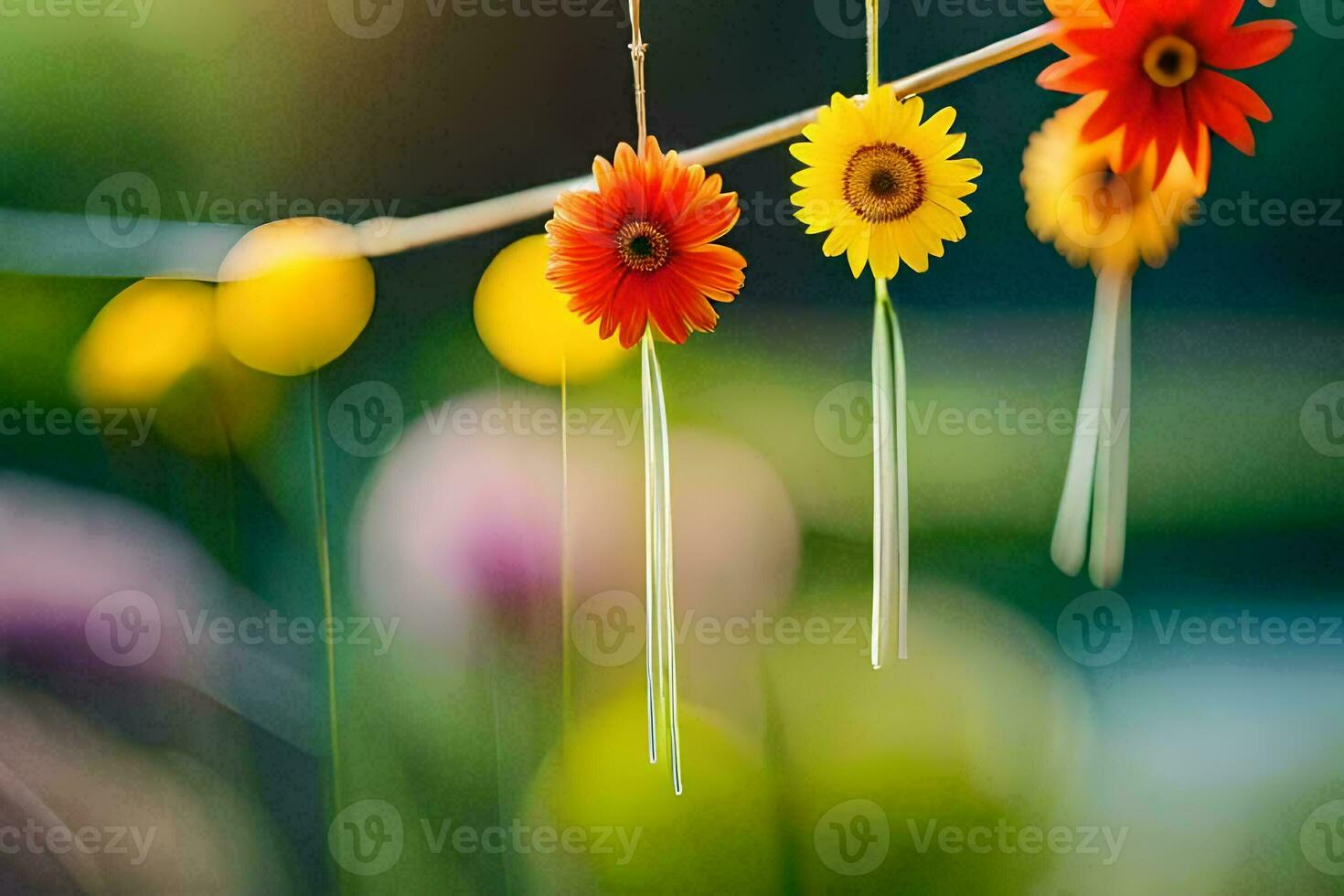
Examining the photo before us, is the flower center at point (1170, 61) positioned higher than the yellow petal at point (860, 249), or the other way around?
the flower center at point (1170, 61)

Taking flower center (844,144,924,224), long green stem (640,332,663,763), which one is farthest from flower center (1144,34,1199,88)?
long green stem (640,332,663,763)

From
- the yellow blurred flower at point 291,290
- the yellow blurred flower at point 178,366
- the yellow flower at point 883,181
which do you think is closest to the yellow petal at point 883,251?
the yellow flower at point 883,181

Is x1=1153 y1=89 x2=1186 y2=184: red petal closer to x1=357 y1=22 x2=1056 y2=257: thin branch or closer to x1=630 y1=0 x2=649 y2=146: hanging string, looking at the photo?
x1=357 y1=22 x2=1056 y2=257: thin branch

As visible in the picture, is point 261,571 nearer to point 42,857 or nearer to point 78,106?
point 42,857

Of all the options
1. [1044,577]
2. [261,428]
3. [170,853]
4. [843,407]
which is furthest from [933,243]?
[170,853]

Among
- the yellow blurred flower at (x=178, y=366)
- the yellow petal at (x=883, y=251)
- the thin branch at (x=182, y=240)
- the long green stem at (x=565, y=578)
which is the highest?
the thin branch at (x=182, y=240)

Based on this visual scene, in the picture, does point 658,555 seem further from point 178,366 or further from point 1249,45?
point 1249,45

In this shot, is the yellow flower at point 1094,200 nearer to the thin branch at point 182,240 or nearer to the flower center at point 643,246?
the flower center at point 643,246
